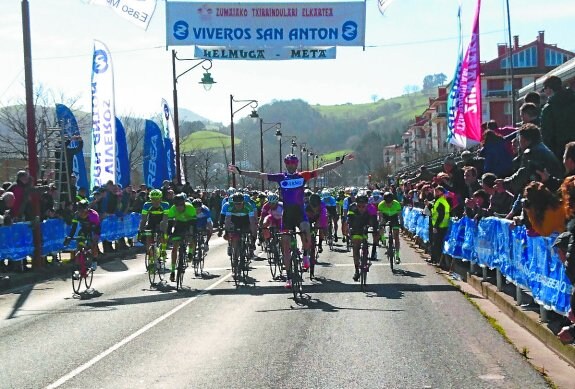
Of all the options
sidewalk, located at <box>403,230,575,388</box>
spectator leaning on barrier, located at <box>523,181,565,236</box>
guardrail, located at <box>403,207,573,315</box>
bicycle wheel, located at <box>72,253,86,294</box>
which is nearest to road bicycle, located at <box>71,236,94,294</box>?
bicycle wheel, located at <box>72,253,86,294</box>

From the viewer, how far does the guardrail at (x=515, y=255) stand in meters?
8.84

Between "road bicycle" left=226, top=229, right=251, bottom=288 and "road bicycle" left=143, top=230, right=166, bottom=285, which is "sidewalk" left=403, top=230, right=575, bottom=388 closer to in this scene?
"road bicycle" left=226, top=229, right=251, bottom=288

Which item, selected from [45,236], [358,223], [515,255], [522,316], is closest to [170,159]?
[45,236]

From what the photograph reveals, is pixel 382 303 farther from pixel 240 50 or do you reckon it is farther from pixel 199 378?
pixel 240 50

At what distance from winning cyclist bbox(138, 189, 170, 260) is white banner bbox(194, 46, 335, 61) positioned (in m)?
5.94

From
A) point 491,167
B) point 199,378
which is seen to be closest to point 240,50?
point 491,167

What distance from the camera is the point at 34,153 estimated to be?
20.9 metres

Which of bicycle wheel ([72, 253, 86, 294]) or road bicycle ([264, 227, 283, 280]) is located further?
road bicycle ([264, 227, 283, 280])

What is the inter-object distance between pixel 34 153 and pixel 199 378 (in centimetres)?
1414

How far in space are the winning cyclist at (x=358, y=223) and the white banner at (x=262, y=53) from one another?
6.76 metres

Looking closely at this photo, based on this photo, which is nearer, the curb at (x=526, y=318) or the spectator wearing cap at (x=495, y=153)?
the curb at (x=526, y=318)

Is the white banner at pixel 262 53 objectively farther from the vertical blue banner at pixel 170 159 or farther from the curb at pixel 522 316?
the vertical blue banner at pixel 170 159

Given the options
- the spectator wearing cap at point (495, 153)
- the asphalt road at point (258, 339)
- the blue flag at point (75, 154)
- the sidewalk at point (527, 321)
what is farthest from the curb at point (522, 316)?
the blue flag at point (75, 154)

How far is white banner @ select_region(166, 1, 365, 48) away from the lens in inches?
861
